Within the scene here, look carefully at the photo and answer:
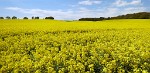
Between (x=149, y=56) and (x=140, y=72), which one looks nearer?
(x=140, y=72)

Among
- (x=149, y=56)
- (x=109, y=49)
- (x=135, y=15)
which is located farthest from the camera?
(x=135, y=15)

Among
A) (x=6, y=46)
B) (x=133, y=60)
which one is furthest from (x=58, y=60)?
(x=6, y=46)

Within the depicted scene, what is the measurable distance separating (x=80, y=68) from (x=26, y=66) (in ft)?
6.97

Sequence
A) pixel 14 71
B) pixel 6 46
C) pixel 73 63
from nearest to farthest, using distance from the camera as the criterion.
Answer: pixel 14 71
pixel 73 63
pixel 6 46

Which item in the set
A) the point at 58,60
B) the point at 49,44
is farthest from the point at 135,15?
the point at 58,60

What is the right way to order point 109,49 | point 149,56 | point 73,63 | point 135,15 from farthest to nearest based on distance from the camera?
point 135,15, point 109,49, point 149,56, point 73,63

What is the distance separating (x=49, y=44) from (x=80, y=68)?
8.77 meters

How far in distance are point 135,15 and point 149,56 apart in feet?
267

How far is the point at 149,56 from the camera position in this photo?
12.6 m

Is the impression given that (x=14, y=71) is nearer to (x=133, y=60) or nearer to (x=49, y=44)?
(x=133, y=60)

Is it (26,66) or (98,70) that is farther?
(98,70)

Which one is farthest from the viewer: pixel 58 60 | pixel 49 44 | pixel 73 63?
pixel 49 44

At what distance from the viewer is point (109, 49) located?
14.7 m

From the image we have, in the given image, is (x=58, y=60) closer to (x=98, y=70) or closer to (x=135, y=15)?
(x=98, y=70)
